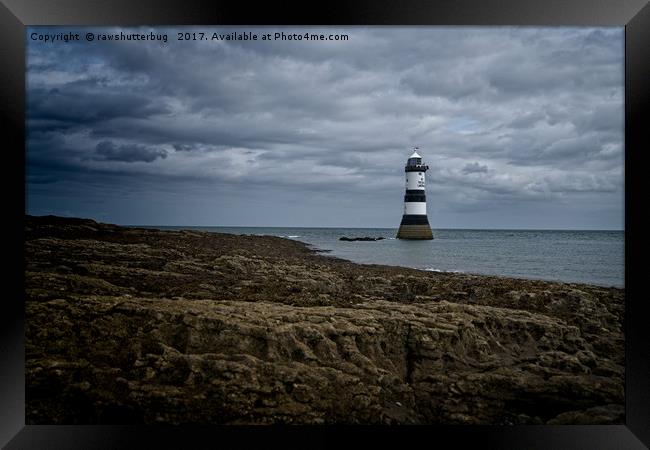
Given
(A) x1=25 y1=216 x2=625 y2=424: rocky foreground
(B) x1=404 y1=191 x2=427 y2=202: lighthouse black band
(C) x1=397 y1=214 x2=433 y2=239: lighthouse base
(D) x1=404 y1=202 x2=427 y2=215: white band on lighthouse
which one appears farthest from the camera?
(C) x1=397 y1=214 x2=433 y2=239: lighthouse base

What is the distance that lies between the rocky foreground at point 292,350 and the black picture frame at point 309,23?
Answer: 154mm

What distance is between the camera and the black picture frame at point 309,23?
332 cm

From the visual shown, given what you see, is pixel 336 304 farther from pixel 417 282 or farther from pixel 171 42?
pixel 171 42

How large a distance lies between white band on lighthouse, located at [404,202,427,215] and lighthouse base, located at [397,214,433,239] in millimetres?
65

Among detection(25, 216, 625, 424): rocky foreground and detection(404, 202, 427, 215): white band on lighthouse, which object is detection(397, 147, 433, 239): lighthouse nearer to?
detection(404, 202, 427, 215): white band on lighthouse

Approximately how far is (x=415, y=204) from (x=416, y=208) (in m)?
0.11

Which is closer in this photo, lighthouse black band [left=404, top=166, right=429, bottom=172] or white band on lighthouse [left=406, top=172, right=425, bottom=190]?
lighthouse black band [left=404, top=166, right=429, bottom=172]

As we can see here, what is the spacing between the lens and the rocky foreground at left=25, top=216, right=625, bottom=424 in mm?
3637

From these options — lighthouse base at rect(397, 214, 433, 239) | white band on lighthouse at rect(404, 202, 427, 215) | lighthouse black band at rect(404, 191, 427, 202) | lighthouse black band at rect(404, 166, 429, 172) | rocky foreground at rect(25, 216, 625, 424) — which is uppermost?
lighthouse black band at rect(404, 166, 429, 172)

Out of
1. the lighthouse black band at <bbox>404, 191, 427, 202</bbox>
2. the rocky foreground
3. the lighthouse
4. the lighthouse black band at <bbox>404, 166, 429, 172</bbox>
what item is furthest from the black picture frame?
the lighthouse black band at <bbox>404, 191, 427, 202</bbox>

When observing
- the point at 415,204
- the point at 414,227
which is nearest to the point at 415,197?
the point at 415,204

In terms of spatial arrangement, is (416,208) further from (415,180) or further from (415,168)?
(415,168)

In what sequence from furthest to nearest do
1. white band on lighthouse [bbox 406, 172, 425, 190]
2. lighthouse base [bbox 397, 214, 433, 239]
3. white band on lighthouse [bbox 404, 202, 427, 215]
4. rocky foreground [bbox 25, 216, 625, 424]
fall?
lighthouse base [bbox 397, 214, 433, 239] → white band on lighthouse [bbox 404, 202, 427, 215] → white band on lighthouse [bbox 406, 172, 425, 190] → rocky foreground [bbox 25, 216, 625, 424]

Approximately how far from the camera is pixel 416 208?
6688 millimetres
